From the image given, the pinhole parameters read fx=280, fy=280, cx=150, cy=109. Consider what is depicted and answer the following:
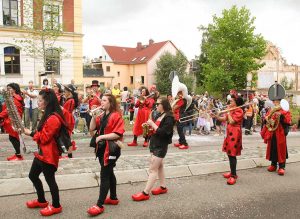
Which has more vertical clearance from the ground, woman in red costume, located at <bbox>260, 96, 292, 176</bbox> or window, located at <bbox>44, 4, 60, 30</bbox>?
window, located at <bbox>44, 4, 60, 30</bbox>

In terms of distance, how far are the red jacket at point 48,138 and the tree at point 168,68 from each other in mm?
40538

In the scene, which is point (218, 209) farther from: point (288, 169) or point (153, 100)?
point (153, 100)

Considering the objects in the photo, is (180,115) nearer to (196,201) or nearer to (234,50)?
(196,201)

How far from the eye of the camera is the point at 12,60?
2122 centimetres

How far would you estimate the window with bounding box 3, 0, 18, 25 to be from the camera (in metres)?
20.4

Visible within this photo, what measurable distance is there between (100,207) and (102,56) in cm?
5300

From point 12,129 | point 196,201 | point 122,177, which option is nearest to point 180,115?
point 122,177

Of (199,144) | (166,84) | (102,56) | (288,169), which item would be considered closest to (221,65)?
(166,84)

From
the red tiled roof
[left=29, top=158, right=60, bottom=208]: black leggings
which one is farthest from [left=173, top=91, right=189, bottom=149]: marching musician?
the red tiled roof

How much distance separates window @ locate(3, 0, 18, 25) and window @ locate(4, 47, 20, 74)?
197 cm

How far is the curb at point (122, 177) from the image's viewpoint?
482cm

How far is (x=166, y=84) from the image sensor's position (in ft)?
146

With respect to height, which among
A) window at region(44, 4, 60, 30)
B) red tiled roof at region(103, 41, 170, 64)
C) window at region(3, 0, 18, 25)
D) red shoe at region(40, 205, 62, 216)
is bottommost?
red shoe at region(40, 205, 62, 216)

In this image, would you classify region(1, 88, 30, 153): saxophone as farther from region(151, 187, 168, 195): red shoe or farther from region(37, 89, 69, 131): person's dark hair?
region(151, 187, 168, 195): red shoe
